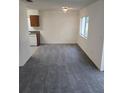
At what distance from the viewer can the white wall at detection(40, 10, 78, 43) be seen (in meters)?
12.4

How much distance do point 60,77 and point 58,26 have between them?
7.68m

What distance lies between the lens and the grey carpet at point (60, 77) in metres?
4.35

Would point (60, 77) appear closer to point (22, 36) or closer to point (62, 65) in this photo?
point (62, 65)

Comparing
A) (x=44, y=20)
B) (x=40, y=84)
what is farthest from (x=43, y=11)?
(x=40, y=84)

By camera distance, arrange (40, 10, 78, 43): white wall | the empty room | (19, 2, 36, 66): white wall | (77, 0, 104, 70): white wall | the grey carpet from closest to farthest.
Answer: the grey carpet < the empty room < (77, 0, 104, 70): white wall < (19, 2, 36, 66): white wall < (40, 10, 78, 43): white wall

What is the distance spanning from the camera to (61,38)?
500 inches

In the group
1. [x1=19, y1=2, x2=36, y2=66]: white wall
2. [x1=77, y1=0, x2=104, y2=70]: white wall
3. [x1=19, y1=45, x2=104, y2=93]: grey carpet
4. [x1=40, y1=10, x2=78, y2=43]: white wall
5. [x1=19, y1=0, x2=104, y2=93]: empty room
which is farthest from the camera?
[x1=40, y1=10, x2=78, y2=43]: white wall

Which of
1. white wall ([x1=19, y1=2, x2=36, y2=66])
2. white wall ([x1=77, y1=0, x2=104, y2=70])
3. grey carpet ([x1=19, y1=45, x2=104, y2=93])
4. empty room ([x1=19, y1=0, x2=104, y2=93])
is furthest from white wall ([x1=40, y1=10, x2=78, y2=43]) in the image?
grey carpet ([x1=19, y1=45, x2=104, y2=93])

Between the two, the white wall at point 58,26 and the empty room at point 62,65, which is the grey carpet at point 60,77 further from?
the white wall at point 58,26

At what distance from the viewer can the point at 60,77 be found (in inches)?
208

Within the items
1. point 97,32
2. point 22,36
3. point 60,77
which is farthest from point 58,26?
point 60,77

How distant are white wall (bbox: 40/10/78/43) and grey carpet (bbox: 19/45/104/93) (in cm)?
558

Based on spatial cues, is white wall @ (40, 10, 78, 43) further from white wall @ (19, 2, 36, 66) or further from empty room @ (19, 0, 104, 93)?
white wall @ (19, 2, 36, 66)
